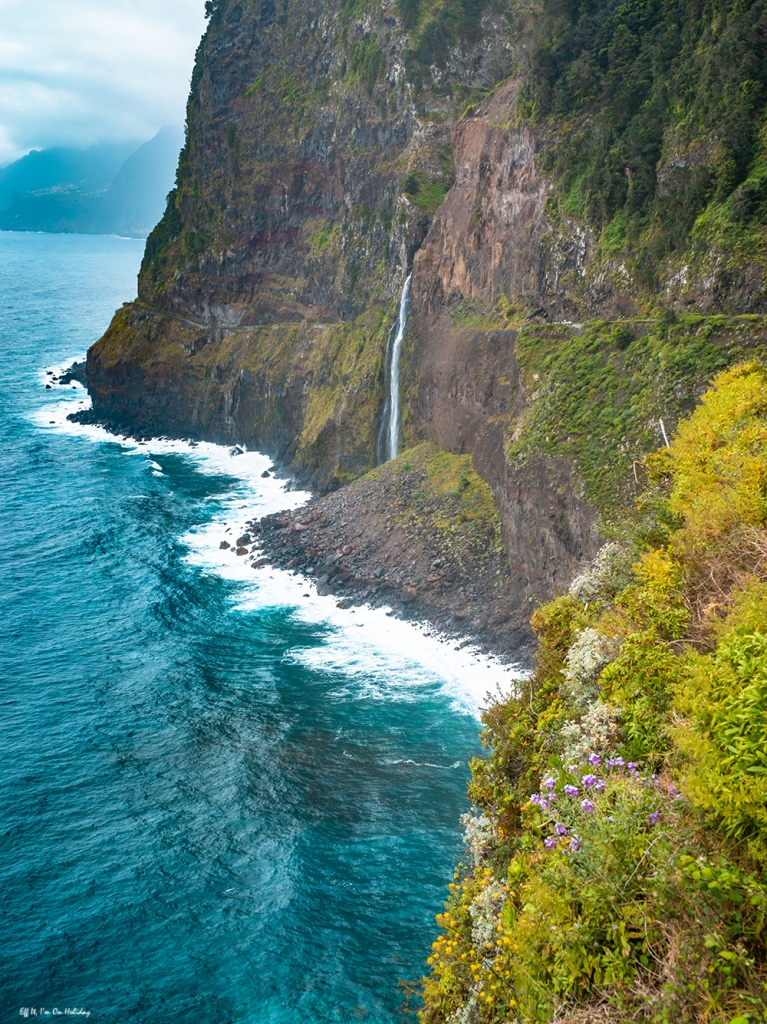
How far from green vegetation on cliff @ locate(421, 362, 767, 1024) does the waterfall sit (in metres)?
38.0

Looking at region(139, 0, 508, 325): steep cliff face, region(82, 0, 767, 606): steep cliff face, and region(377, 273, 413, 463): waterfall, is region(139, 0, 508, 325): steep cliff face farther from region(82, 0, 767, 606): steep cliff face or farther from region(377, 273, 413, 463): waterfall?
region(377, 273, 413, 463): waterfall

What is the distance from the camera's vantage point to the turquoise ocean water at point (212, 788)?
18.0m

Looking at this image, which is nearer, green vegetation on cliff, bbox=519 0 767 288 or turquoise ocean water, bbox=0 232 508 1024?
turquoise ocean water, bbox=0 232 508 1024

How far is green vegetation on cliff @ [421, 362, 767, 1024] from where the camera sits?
6109 mm

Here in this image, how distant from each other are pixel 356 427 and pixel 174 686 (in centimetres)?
2748

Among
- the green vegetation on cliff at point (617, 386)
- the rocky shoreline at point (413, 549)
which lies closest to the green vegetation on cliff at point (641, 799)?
the green vegetation on cliff at point (617, 386)

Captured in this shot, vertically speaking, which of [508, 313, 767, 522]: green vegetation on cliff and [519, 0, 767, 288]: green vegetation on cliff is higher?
[519, 0, 767, 288]: green vegetation on cliff

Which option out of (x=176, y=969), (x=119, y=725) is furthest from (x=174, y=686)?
(x=176, y=969)

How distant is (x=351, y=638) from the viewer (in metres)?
34.6

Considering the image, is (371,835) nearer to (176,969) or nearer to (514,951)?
(176,969)

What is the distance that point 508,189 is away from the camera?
39719 mm

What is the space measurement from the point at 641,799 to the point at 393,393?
45330 millimetres

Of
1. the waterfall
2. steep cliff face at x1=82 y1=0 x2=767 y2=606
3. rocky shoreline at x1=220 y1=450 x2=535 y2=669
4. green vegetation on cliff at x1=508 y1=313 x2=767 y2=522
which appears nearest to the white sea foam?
rocky shoreline at x1=220 y1=450 x2=535 y2=669

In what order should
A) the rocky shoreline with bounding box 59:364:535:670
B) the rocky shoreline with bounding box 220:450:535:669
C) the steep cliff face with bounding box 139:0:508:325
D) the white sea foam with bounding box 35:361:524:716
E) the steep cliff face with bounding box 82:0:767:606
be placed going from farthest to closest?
the steep cliff face with bounding box 139:0:508:325 → the rocky shoreline with bounding box 59:364:535:670 → the rocky shoreline with bounding box 220:450:535:669 → the white sea foam with bounding box 35:361:524:716 → the steep cliff face with bounding box 82:0:767:606
